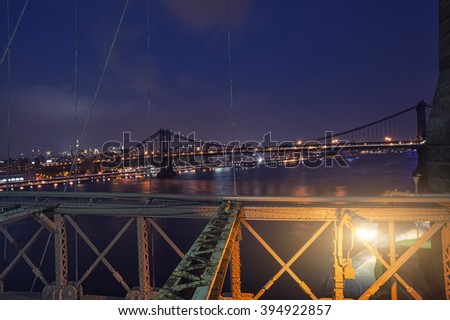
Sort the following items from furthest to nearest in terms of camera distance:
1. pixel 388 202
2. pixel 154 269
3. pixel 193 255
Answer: pixel 154 269 < pixel 388 202 < pixel 193 255

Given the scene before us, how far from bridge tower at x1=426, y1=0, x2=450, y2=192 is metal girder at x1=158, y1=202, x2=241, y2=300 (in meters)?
6.97

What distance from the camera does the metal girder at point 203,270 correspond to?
2572 millimetres

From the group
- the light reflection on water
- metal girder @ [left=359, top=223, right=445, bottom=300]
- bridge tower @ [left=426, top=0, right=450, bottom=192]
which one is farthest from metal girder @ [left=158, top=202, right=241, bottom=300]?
the light reflection on water

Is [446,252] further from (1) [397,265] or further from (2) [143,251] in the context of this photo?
(2) [143,251]

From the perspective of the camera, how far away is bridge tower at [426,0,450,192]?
7.87 meters

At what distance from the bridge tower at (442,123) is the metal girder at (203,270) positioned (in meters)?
6.97

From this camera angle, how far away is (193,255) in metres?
3.24

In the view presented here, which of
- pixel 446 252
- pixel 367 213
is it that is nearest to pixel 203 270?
pixel 367 213

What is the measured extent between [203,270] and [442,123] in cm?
827

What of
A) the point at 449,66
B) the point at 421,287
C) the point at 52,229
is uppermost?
the point at 449,66

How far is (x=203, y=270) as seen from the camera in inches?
117
